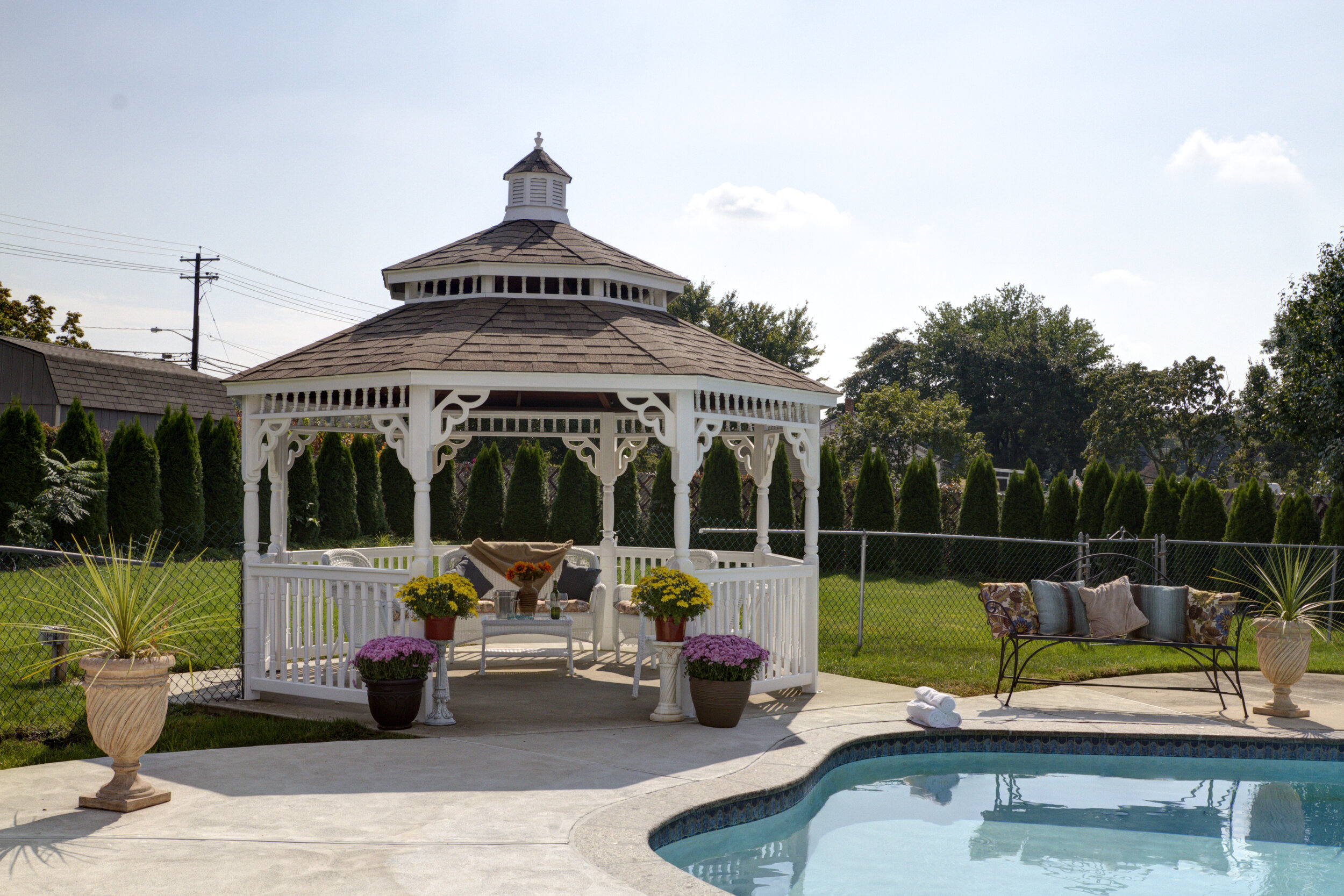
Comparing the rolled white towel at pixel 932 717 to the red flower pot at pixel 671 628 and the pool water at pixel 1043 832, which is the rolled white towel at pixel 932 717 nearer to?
the pool water at pixel 1043 832

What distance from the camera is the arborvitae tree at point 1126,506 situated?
1617 cm

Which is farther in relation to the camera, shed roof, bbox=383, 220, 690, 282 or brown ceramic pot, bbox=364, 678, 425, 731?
shed roof, bbox=383, 220, 690, 282

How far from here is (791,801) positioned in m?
5.56

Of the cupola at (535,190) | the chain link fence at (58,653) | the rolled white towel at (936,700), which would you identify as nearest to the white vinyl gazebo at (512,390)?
the cupola at (535,190)

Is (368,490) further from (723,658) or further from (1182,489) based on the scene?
(723,658)

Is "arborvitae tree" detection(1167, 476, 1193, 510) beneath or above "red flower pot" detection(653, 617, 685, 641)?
above

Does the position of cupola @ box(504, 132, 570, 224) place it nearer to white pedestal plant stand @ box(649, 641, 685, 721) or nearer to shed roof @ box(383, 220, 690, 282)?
shed roof @ box(383, 220, 690, 282)

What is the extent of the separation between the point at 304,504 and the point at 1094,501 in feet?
43.1

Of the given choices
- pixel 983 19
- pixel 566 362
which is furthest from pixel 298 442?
pixel 983 19

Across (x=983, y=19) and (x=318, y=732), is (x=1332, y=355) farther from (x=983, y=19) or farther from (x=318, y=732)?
(x=318, y=732)

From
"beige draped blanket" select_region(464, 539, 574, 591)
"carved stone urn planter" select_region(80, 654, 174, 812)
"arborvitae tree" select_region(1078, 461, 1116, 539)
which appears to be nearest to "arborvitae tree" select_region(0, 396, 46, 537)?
"beige draped blanket" select_region(464, 539, 574, 591)

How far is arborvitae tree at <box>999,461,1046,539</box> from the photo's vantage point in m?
17.0

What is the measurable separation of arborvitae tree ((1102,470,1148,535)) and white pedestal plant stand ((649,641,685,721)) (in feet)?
37.1

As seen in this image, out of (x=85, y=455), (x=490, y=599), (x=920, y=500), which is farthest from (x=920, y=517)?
(x=85, y=455)
